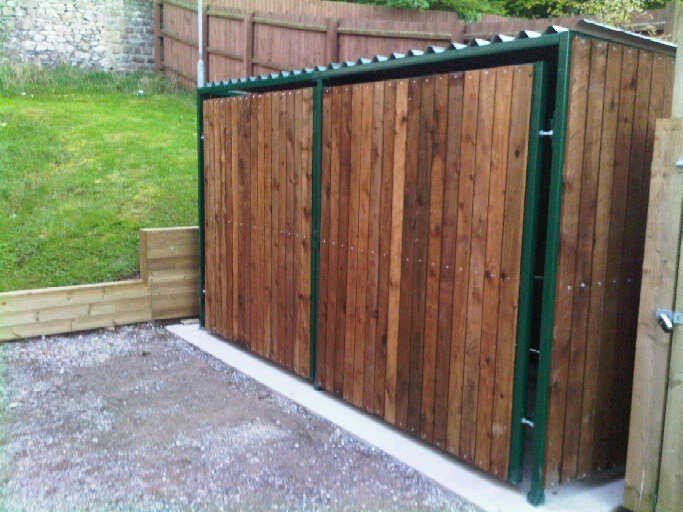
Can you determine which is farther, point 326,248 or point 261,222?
point 261,222

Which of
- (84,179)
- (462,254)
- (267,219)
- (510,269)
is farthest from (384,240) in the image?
(84,179)

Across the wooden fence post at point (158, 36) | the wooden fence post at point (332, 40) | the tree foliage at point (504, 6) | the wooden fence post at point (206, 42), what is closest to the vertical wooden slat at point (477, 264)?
the tree foliage at point (504, 6)

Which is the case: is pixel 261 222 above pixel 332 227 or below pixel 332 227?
below

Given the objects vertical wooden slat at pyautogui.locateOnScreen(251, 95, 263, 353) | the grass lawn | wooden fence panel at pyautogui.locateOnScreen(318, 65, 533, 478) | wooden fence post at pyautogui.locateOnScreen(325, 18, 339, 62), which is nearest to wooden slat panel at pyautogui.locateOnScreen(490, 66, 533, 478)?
wooden fence panel at pyautogui.locateOnScreen(318, 65, 533, 478)

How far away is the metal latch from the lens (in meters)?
3.01

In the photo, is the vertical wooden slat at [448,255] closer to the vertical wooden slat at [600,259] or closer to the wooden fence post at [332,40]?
the vertical wooden slat at [600,259]

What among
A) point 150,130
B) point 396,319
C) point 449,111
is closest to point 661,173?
point 449,111

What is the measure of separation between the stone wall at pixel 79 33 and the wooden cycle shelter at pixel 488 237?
36.8 feet

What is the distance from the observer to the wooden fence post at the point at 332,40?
1085 cm

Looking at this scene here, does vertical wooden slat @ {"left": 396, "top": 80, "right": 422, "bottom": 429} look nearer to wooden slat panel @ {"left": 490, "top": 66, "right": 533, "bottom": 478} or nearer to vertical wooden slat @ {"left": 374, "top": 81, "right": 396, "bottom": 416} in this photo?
vertical wooden slat @ {"left": 374, "top": 81, "right": 396, "bottom": 416}

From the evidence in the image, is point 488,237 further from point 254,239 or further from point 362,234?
point 254,239

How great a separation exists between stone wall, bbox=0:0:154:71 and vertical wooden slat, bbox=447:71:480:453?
12.9 meters

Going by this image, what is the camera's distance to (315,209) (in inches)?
194

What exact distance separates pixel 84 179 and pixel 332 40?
178 inches
